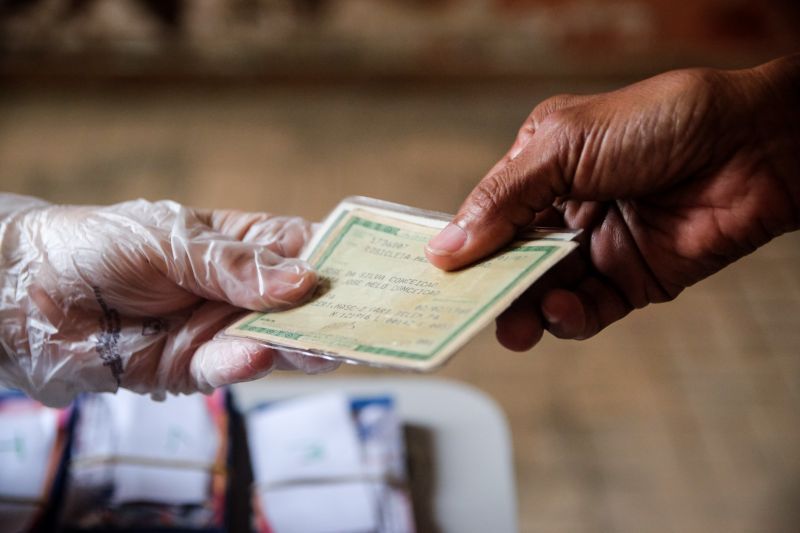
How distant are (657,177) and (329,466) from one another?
2.04 feet

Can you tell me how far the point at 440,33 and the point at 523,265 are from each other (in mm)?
2477

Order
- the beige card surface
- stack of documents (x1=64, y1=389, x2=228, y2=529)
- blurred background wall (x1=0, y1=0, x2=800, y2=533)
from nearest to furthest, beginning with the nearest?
the beige card surface
stack of documents (x1=64, y1=389, x2=228, y2=529)
blurred background wall (x1=0, y1=0, x2=800, y2=533)

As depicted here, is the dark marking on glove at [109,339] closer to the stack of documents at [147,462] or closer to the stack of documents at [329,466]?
the stack of documents at [147,462]

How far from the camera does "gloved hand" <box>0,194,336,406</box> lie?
986mm

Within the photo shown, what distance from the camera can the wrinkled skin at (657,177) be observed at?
0.97 meters

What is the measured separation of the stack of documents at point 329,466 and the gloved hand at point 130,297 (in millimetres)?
177

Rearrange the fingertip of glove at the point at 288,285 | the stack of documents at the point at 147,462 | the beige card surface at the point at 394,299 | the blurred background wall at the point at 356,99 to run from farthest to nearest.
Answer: the blurred background wall at the point at 356,99, the stack of documents at the point at 147,462, the fingertip of glove at the point at 288,285, the beige card surface at the point at 394,299

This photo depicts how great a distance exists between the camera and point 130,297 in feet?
3.40

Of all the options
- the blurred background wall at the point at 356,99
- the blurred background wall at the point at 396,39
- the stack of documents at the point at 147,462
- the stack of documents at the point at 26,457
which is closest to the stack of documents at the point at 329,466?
the stack of documents at the point at 147,462

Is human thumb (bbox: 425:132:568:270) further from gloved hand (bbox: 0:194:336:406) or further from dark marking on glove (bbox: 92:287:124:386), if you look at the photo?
dark marking on glove (bbox: 92:287:124:386)

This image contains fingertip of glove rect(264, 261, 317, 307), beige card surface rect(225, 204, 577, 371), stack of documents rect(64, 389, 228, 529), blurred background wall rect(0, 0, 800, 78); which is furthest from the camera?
blurred background wall rect(0, 0, 800, 78)

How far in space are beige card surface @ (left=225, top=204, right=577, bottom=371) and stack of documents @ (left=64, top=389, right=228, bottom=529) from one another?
28 cm

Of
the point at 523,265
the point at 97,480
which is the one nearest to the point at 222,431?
the point at 97,480

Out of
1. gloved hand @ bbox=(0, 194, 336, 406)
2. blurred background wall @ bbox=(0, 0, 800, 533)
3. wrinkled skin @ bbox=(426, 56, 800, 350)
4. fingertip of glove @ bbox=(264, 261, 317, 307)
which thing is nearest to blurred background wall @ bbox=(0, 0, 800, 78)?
blurred background wall @ bbox=(0, 0, 800, 533)
